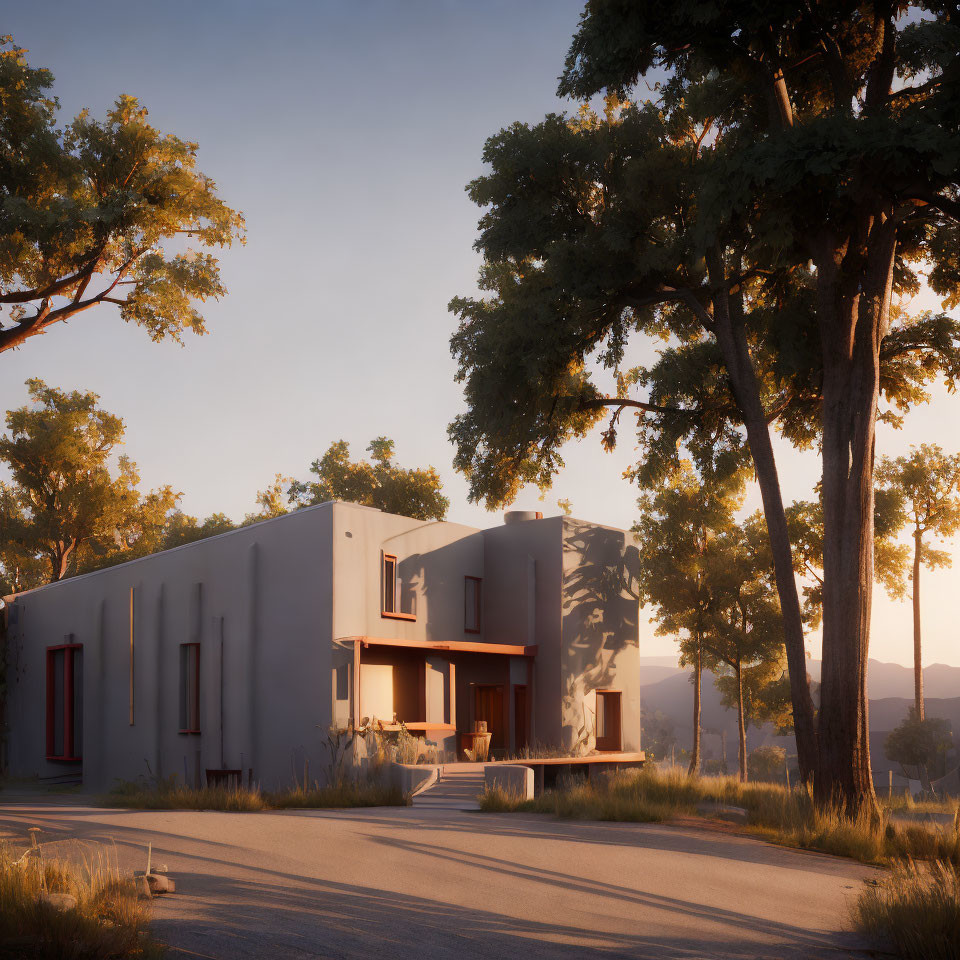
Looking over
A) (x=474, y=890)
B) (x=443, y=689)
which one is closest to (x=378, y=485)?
(x=443, y=689)

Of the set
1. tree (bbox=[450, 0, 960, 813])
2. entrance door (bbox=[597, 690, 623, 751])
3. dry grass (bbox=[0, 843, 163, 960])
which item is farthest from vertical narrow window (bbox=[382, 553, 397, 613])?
dry grass (bbox=[0, 843, 163, 960])

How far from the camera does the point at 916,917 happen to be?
7117 mm

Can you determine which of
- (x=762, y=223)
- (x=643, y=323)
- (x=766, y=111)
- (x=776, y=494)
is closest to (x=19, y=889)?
(x=762, y=223)

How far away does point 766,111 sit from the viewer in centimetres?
1705

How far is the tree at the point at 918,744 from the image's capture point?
39.9 m

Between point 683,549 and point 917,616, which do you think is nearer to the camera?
point 683,549

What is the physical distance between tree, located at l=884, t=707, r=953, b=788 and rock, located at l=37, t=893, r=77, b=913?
126 ft

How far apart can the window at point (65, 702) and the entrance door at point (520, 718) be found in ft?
38.3

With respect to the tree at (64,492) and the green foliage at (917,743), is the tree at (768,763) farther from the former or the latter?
the tree at (64,492)

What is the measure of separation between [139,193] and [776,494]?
11762 mm

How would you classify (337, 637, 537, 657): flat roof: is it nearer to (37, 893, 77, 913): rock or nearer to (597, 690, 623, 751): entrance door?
(597, 690, 623, 751): entrance door

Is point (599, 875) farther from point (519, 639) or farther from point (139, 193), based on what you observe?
point (519, 639)

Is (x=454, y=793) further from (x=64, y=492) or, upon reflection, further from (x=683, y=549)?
(x=64, y=492)

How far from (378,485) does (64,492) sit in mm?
12605
